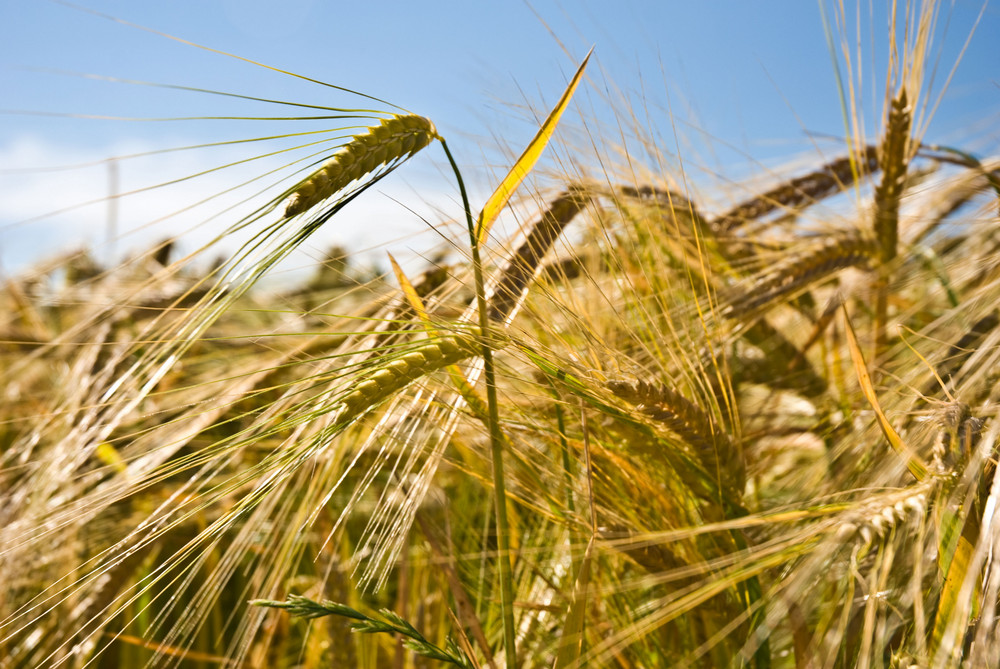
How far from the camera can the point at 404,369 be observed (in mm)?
328

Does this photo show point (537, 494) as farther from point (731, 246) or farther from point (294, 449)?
point (731, 246)

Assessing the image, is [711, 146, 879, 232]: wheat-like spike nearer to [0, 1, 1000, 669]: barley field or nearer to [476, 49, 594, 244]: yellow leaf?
[0, 1, 1000, 669]: barley field

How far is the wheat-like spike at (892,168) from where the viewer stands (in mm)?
675

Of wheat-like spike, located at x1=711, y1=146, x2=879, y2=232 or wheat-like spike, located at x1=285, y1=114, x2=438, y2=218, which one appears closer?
wheat-like spike, located at x1=285, y1=114, x2=438, y2=218

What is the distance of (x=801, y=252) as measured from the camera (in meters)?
0.68

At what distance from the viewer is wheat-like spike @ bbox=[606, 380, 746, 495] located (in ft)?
1.17

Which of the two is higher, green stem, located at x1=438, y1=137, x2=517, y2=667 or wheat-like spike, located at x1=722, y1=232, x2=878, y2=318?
wheat-like spike, located at x1=722, y1=232, x2=878, y2=318

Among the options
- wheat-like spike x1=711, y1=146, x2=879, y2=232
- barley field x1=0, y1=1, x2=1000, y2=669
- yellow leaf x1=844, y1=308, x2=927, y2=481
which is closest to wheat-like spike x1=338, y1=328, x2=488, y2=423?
barley field x1=0, y1=1, x2=1000, y2=669

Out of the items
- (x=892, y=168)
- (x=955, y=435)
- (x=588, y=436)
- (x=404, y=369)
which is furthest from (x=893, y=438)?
(x=892, y=168)

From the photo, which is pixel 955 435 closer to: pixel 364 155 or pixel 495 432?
pixel 495 432

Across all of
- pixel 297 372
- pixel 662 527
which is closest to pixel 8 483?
pixel 297 372

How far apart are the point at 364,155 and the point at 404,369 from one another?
114mm

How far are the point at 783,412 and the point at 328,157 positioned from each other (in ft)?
1.96

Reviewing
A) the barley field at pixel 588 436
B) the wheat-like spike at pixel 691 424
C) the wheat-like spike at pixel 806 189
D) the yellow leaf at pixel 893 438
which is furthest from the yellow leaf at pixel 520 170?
the wheat-like spike at pixel 806 189
